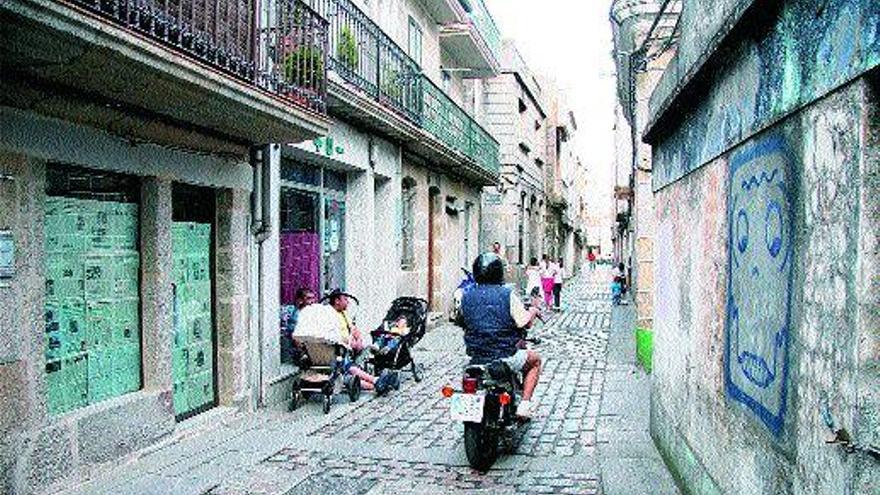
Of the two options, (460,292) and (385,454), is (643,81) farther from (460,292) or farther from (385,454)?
(385,454)

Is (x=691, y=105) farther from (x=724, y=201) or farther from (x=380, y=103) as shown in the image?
(x=380, y=103)

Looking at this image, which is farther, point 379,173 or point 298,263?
point 379,173

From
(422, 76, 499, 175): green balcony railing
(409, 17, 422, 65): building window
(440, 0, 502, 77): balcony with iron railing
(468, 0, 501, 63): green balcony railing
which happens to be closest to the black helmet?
(422, 76, 499, 175): green balcony railing

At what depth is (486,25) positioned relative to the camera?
22.6 metres

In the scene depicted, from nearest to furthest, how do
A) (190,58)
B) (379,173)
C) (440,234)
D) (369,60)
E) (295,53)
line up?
(190,58) → (295,53) → (369,60) → (379,173) → (440,234)

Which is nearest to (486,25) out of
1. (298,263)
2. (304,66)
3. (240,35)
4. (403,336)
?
(298,263)

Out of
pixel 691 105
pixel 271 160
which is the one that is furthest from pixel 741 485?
pixel 271 160

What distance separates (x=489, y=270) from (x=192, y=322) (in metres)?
3.16

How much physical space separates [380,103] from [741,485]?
32.7ft

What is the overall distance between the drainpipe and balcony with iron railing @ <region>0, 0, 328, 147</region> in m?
0.47

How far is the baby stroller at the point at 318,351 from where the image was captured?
945 cm

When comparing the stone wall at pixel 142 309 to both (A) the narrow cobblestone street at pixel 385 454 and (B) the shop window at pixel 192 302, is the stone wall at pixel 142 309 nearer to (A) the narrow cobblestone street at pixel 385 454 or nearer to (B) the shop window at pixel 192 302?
(B) the shop window at pixel 192 302

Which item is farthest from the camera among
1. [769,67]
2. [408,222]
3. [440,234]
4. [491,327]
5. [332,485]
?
[440,234]

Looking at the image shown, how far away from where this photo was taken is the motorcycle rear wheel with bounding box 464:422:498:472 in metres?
6.87
